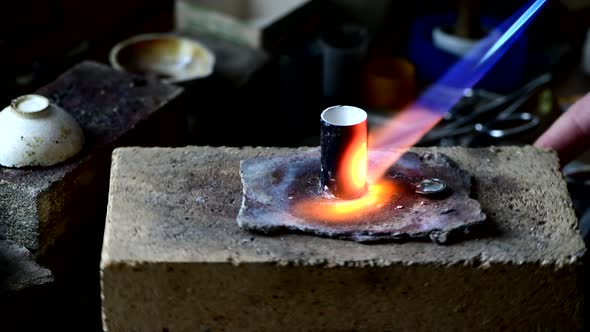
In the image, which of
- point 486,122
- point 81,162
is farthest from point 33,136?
point 486,122

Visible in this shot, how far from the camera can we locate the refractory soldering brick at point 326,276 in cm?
144

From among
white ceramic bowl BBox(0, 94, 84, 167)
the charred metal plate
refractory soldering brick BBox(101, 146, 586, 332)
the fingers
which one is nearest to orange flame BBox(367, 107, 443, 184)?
the charred metal plate

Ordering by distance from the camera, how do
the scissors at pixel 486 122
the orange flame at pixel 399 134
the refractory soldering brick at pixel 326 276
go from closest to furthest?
the refractory soldering brick at pixel 326 276 < the orange flame at pixel 399 134 < the scissors at pixel 486 122

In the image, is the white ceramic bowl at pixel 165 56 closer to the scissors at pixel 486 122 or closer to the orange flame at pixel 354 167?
the scissors at pixel 486 122

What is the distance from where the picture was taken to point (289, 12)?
2.99 meters

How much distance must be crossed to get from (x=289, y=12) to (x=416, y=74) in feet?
1.73

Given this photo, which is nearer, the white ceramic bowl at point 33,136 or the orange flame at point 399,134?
the orange flame at point 399,134

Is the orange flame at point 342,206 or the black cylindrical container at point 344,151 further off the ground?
the black cylindrical container at point 344,151

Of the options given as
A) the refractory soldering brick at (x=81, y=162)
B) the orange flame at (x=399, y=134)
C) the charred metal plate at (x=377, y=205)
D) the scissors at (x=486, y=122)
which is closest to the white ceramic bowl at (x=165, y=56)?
the refractory soldering brick at (x=81, y=162)

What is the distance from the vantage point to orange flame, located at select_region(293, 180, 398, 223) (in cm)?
154

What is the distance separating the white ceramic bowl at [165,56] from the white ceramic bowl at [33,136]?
0.69 meters

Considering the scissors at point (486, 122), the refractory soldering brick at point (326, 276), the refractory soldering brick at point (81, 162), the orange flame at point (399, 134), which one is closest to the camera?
the refractory soldering brick at point (326, 276)

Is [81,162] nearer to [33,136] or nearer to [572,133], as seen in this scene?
[33,136]

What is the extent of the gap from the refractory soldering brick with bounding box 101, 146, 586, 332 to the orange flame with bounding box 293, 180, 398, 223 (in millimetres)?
60
